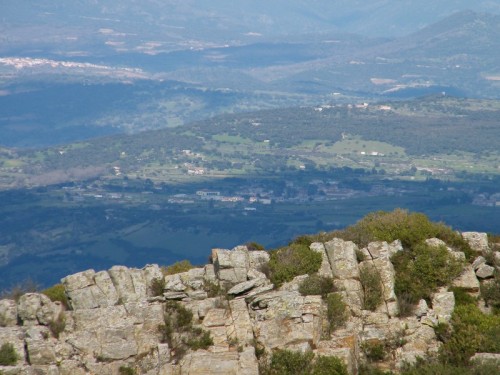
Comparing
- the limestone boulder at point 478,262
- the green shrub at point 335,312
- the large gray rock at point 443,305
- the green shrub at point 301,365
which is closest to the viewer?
the green shrub at point 301,365

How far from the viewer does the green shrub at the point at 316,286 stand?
36938mm

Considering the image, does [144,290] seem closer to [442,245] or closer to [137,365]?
[137,365]

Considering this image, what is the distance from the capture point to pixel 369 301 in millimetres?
36906

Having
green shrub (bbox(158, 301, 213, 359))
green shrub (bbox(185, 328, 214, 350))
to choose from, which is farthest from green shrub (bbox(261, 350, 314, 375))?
green shrub (bbox(158, 301, 213, 359))

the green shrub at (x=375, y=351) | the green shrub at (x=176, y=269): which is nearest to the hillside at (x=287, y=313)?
the green shrub at (x=375, y=351)

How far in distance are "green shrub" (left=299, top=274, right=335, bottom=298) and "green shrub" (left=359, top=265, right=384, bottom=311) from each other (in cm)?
121

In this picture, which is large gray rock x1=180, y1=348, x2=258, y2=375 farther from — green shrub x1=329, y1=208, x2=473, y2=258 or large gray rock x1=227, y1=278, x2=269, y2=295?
green shrub x1=329, y1=208, x2=473, y2=258

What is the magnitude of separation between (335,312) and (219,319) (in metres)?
3.93

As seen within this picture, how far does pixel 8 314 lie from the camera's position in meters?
35.9

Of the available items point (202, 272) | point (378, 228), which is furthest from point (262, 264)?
point (378, 228)

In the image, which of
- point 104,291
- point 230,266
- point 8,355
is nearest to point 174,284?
point 230,266

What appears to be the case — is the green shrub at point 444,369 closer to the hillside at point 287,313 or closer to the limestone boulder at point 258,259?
the hillside at point 287,313

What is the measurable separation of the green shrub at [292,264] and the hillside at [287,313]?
48 mm

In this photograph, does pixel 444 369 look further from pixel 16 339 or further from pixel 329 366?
pixel 16 339
